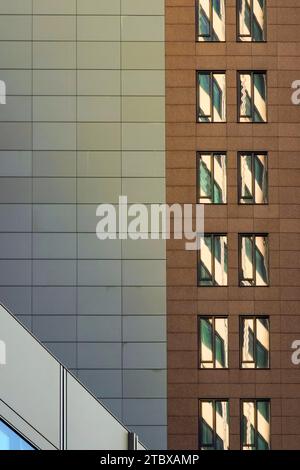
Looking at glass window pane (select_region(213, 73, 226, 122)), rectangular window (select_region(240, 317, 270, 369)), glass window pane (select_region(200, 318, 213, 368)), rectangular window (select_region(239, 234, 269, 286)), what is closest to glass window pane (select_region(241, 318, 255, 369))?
rectangular window (select_region(240, 317, 270, 369))

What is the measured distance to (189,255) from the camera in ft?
129

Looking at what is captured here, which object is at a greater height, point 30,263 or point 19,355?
point 30,263

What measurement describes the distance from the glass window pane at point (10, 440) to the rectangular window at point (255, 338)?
2555cm

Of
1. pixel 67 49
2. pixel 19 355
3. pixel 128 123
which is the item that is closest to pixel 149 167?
pixel 128 123

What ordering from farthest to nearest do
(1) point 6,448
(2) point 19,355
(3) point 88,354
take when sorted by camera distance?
(3) point 88,354
(2) point 19,355
(1) point 6,448

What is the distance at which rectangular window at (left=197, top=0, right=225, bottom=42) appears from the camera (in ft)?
132

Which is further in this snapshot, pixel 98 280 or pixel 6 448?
pixel 98 280

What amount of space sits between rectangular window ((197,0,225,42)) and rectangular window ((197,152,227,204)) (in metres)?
3.64

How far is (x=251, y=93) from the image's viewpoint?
1588 inches

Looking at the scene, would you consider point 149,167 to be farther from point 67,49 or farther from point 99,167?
point 67,49

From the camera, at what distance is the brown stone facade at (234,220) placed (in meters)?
39.1

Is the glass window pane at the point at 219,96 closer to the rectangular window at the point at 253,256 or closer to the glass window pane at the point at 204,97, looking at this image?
the glass window pane at the point at 204,97

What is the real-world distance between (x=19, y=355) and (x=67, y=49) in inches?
1059

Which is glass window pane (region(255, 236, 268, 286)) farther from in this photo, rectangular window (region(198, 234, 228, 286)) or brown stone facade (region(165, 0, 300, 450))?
rectangular window (region(198, 234, 228, 286))
